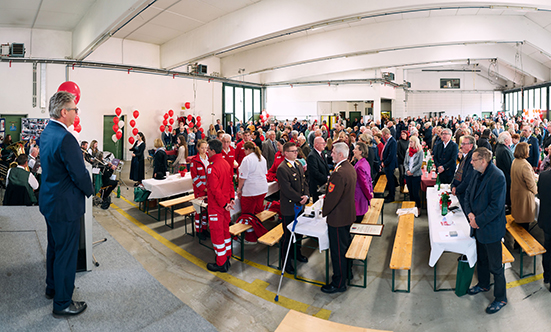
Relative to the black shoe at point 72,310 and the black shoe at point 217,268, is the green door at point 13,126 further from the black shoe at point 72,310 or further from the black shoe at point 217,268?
the black shoe at point 72,310

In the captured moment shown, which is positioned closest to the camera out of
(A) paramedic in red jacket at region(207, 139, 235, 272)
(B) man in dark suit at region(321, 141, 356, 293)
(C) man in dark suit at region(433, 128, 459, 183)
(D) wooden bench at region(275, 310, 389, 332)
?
(D) wooden bench at region(275, 310, 389, 332)

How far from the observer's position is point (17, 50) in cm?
1130

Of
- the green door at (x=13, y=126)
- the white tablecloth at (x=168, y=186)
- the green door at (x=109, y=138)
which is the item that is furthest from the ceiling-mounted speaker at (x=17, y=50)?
the white tablecloth at (x=168, y=186)

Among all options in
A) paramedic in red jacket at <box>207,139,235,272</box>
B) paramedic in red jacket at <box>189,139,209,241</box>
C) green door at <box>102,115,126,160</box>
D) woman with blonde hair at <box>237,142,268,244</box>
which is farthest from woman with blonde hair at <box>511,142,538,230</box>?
green door at <box>102,115,126,160</box>

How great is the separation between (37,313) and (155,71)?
13023 millimetres

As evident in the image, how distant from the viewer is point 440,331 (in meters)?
3.17

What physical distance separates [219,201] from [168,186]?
3.01 m

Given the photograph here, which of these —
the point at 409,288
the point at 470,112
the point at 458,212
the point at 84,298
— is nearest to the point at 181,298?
the point at 84,298

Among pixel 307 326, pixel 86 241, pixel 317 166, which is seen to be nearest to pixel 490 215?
pixel 307 326

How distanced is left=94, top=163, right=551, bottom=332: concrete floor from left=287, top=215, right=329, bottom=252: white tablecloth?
1.93 feet

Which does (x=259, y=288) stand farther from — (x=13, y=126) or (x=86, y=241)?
(x=13, y=126)

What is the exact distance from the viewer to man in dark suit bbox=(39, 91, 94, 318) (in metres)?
2.82

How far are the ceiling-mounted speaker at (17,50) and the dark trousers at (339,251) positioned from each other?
41.8 feet

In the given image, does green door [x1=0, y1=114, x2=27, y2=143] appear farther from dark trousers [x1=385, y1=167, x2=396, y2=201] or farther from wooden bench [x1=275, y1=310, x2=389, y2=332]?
wooden bench [x1=275, y1=310, x2=389, y2=332]
